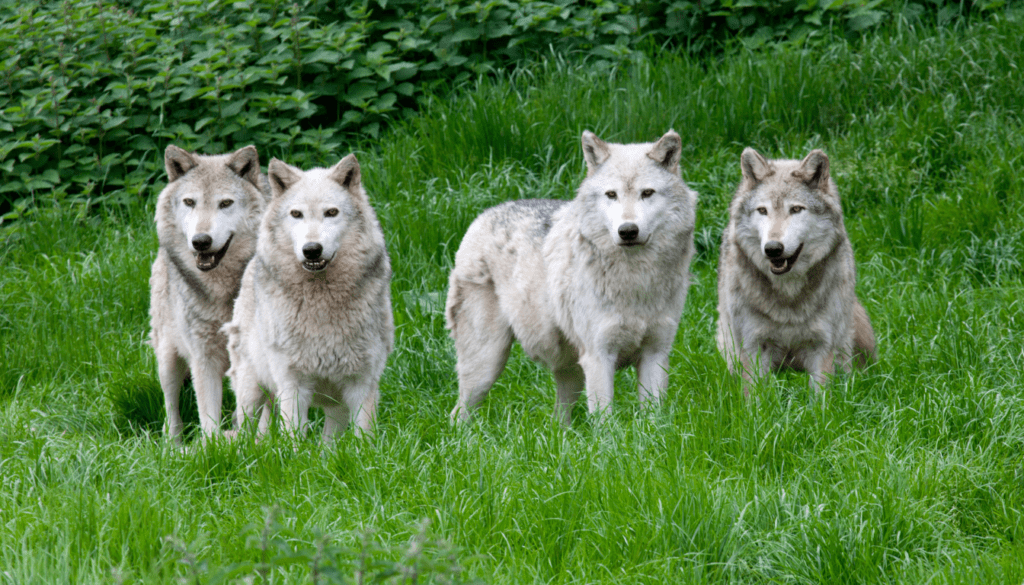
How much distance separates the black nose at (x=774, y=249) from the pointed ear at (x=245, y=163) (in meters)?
2.89

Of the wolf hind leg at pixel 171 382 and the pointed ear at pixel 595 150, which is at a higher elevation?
the pointed ear at pixel 595 150

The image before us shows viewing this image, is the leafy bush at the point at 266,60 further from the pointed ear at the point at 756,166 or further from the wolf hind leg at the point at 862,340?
the wolf hind leg at the point at 862,340

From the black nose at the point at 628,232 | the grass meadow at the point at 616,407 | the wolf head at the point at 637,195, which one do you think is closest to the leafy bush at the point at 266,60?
the grass meadow at the point at 616,407

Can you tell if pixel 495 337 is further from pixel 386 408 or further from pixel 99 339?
pixel 99 339

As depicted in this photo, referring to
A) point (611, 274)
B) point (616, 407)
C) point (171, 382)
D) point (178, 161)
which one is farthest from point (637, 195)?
point (171, 382)

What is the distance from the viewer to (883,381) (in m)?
4.58

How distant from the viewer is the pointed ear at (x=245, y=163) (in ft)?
17.4

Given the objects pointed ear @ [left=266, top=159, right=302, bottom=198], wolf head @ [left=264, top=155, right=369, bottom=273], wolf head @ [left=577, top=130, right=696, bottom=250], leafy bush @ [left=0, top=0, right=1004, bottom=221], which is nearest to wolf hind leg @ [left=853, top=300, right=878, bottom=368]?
wolf head @ [left=577, top=130, right=696, bottom=250]

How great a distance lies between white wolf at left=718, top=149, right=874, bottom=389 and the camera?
191 inches

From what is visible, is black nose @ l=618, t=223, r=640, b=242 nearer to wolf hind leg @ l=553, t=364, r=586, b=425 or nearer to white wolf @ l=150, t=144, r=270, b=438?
wolf hind leg @ l=553, t=364, r=586, b=425

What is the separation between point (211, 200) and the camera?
16.9 feet

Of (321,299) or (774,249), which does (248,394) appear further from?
(774,249)

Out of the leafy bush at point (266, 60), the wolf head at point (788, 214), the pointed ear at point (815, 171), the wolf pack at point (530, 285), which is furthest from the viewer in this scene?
the leafy bush at point (266, 60)

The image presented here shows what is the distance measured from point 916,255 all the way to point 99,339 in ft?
18.7
